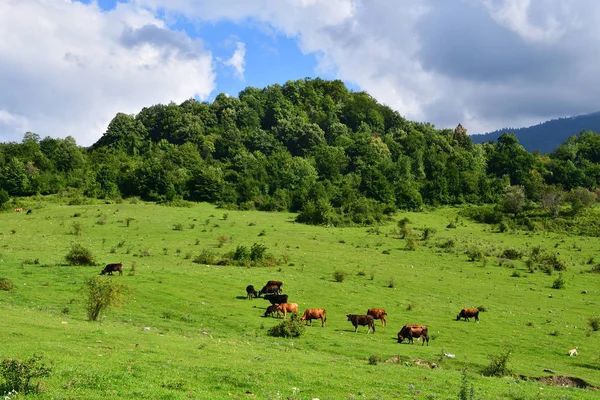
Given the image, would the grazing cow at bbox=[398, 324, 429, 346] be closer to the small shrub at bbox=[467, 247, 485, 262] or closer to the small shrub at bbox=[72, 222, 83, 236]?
the small shrub at bbox=[467, 247, 485, 262]

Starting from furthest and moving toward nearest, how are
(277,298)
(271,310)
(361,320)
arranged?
(277,298), (271,310), (361,320)

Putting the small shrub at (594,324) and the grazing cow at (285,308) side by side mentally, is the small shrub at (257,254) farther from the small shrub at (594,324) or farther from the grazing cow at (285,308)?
the small shrub at (594,324)

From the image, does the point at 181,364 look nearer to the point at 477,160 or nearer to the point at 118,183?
the point at 118,183

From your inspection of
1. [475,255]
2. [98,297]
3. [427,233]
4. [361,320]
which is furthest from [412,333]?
[427,233]

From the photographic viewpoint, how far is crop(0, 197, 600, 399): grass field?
1598cm

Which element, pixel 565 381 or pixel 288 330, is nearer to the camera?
pixel 565 381

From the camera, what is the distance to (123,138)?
151 metres

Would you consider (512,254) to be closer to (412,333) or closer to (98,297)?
(412,333)

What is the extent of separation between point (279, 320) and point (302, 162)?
321ft

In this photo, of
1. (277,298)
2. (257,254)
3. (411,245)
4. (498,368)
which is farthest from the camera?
(411,245)

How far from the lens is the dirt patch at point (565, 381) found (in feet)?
70.2

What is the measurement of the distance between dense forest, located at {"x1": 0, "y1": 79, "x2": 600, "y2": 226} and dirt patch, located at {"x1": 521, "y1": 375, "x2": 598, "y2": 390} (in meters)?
64.2

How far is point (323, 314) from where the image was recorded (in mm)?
29969

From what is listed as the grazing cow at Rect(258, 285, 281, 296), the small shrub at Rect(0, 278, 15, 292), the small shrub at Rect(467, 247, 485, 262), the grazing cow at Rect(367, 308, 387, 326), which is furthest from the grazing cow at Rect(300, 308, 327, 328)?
the small shrub at Rect(467, 247, 485, 262)
